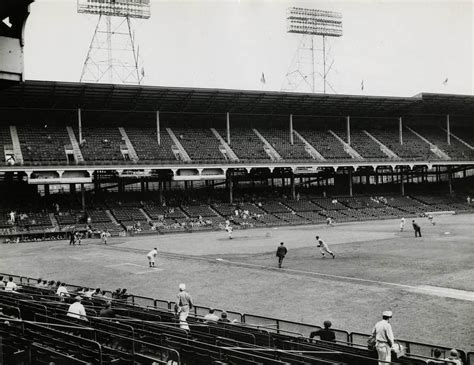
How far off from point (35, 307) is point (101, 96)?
49.4 metres

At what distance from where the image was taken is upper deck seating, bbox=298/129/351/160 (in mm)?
Result: 67750

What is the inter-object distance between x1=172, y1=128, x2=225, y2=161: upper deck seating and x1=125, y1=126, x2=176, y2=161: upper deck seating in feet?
6.69

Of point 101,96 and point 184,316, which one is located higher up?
point 101,96

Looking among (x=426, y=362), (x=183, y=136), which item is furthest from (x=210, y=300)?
(x=183, y=136)

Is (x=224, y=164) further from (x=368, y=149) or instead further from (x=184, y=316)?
(x=184, y=316)

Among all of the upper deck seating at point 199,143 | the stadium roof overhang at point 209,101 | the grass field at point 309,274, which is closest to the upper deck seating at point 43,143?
the stadium roof overhang at point 209,101

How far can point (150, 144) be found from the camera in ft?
204

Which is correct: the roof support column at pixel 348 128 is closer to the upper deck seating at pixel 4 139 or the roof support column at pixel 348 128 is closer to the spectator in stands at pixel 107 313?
the upper deck seating at pixel 4 139

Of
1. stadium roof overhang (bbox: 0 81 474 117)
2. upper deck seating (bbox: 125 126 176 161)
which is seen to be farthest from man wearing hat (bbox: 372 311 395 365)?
upper deck seating (bbox: 125 126 176 161)

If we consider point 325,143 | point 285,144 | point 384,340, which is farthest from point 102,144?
point 384,340

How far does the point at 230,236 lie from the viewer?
43.9m

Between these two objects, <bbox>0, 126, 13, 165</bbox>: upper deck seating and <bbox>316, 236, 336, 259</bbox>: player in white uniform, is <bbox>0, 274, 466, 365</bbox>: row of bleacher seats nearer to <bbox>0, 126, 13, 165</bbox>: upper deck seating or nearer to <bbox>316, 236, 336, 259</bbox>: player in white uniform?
<bbox>316, 236, 336, 259</bbox>: player in white uniform

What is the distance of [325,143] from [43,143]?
37.6 meters

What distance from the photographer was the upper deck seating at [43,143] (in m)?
54.0
